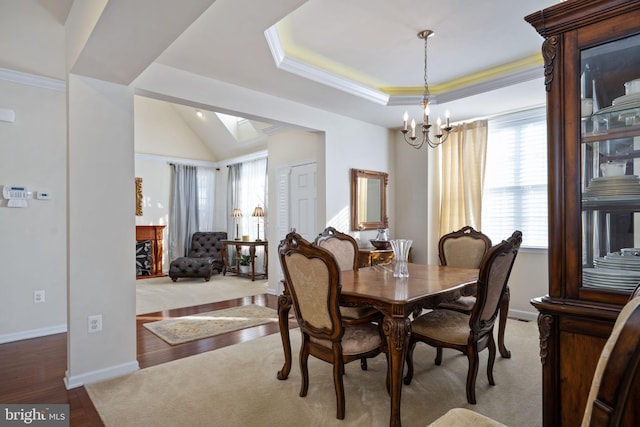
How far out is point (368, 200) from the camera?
4848 millimetres

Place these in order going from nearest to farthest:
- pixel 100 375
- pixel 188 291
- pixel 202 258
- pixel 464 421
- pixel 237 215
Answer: pixel 464 421, pixel 100 375, pixel 188 291, pixel 202 258, pixel 237 215

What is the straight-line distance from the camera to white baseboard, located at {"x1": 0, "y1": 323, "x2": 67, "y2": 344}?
353 centimetres

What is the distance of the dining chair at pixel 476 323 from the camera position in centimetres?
218

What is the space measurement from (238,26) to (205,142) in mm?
6399

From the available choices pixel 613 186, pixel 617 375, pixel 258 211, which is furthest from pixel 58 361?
pixel 258 211

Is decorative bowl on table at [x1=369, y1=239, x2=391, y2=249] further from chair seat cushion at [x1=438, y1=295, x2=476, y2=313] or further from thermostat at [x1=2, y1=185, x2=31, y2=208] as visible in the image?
thermostat at [x1=2, y1=185, x2=31, y2=208]

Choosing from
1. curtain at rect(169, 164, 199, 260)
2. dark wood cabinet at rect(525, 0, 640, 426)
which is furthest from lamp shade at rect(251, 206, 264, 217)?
dark wood cabinet at rect(525, 0, 640, 426)

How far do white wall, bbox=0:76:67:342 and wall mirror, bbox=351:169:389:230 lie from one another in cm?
341

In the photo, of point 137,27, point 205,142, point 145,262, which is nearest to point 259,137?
point 205,142

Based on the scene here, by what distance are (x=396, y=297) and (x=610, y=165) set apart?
1167 mm

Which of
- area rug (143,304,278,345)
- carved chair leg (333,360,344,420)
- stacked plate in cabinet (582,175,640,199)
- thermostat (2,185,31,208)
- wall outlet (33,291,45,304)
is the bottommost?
area rug (143,304,278,345)

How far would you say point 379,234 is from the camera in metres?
4.65

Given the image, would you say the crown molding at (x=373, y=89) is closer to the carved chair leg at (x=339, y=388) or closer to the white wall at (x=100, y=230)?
the white wall at (x=100, y=230)

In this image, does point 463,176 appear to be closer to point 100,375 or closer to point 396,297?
point 396,297
